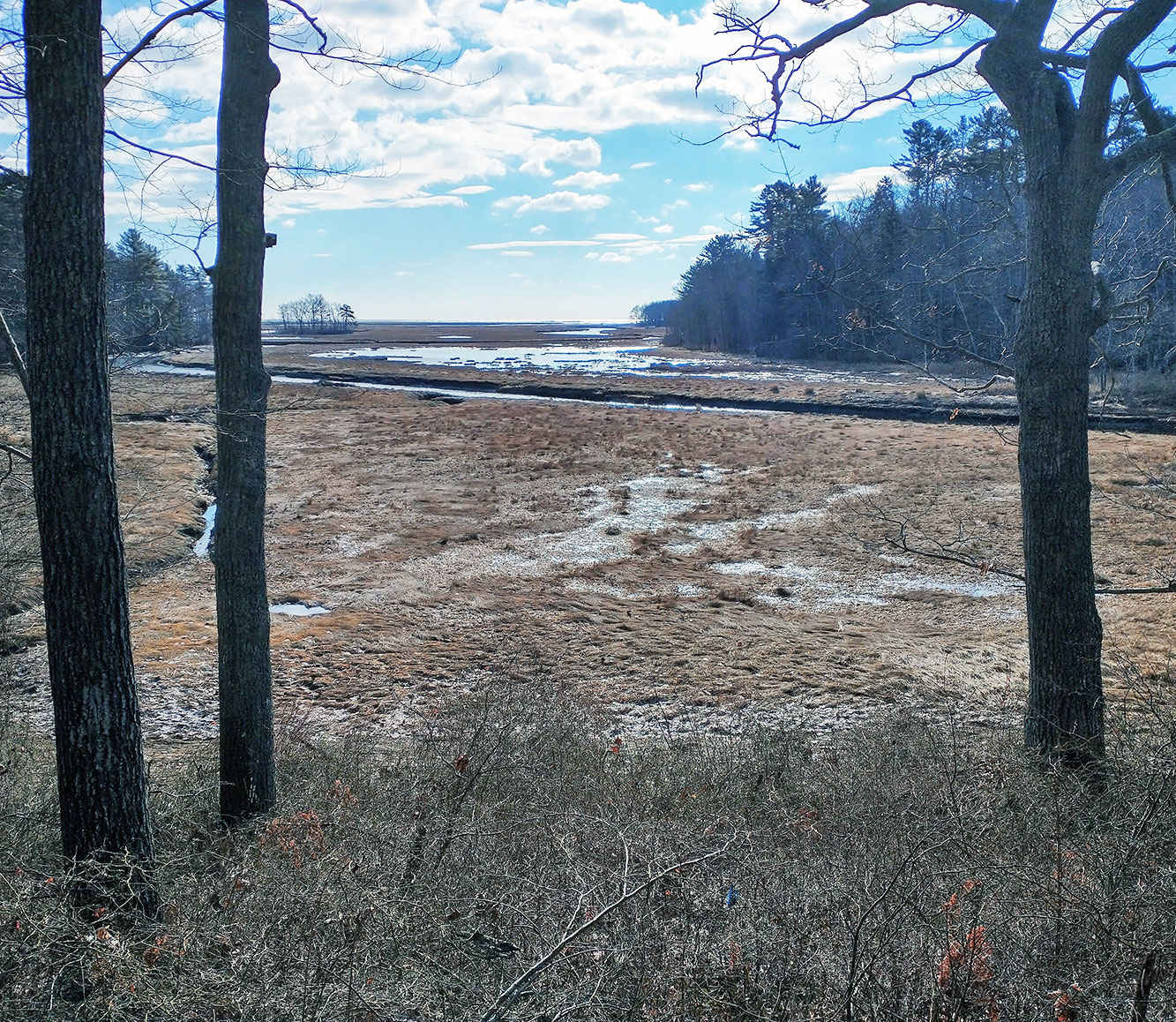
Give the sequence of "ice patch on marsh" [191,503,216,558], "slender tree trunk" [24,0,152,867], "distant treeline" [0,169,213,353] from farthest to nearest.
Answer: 1. "ice patch on marsh" [191,503,216,558]
2. "distant treeline" [0,169,213,353]
3. "slender tree trunk" [24,0,152,867]

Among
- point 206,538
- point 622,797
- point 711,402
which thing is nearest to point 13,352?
point 622,797

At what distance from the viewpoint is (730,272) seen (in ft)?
290

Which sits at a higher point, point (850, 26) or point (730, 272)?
point (730, 272)

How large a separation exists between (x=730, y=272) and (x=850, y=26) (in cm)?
8482

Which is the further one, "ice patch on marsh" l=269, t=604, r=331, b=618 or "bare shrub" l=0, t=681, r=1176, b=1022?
"ice patch on marsh" l=269, t=604, r=331, b=618

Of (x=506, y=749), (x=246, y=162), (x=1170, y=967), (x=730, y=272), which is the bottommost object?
(x=506, y=749)

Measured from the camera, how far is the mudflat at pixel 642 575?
40.1ft

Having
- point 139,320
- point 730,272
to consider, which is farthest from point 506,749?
point 730,272

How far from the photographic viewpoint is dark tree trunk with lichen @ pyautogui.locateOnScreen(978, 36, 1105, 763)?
20.3 feet

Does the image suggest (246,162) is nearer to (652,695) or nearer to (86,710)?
(86,710)

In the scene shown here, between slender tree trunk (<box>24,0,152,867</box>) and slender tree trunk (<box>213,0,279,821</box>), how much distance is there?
224 cm

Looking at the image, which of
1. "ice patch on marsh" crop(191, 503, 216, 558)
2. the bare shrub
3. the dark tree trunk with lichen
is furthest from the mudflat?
the bare shrub

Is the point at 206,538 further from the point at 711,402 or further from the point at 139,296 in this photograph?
the point at 711,402

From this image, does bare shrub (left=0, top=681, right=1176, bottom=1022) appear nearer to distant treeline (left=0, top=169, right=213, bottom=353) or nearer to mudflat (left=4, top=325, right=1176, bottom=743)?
mudflat (left=4, top=325, right=1176, bottom=743)
